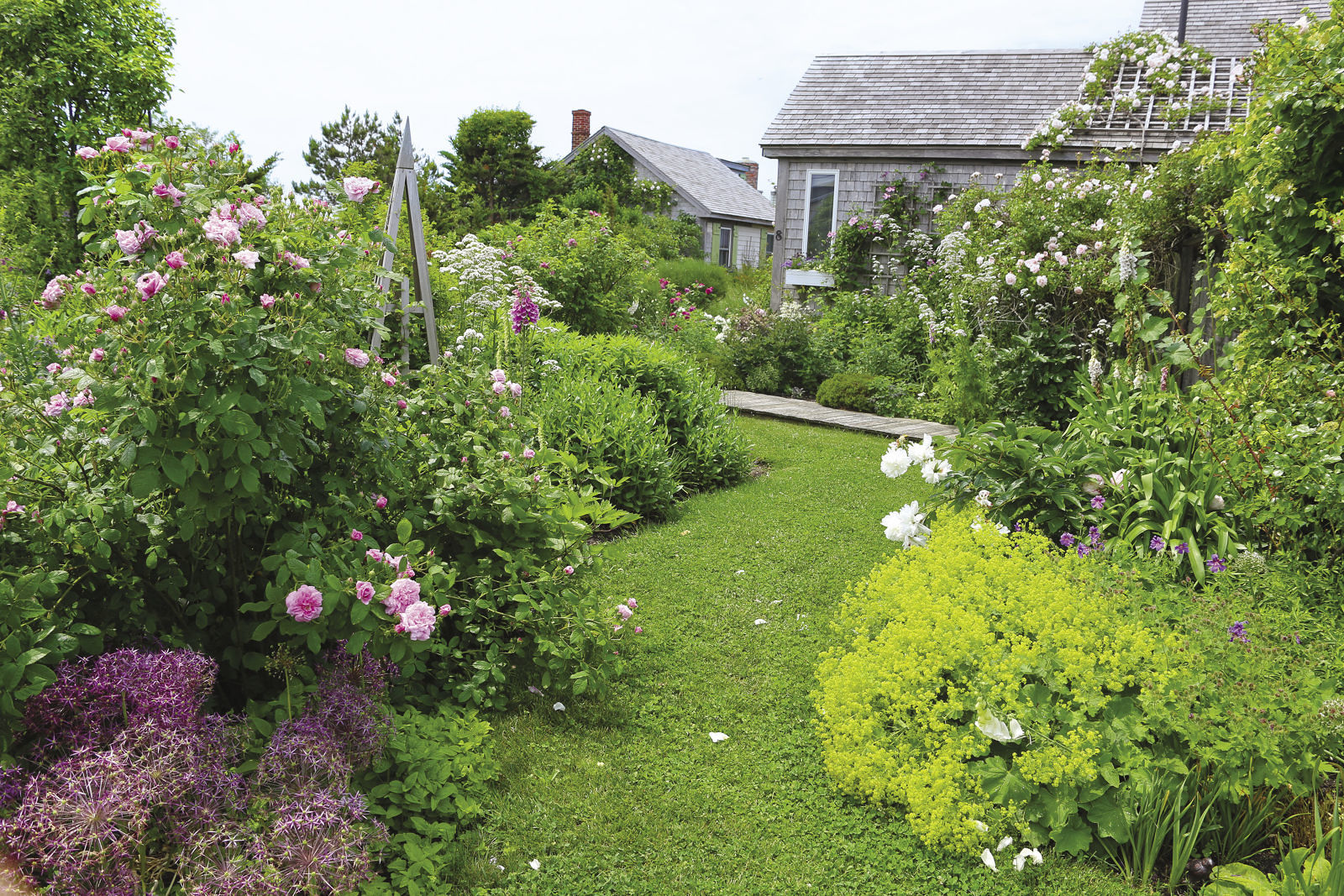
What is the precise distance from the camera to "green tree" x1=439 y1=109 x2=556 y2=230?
973 inches

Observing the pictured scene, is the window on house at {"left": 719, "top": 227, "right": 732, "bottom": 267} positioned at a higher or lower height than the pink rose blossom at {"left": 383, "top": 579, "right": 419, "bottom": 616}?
lower

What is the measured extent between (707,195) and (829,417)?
62.9 ft

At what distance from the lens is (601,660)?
11.5 ft

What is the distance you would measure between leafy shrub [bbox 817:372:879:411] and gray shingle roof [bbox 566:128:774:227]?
15.2m

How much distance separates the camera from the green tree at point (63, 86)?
1041cm

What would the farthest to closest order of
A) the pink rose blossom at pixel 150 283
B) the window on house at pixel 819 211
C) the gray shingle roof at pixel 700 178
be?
the gray shingle roof at pixel 700 178 → the window on house at pixel 819 211 → the pink rose blossom at pixel 150 283

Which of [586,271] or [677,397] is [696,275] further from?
[677,397]

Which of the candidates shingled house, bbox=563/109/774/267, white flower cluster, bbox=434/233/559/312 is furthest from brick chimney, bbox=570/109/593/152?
white flower cluster, bbox=434/233/559/312

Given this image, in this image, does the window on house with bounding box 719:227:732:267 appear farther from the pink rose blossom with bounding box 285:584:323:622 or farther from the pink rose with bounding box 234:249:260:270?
the pink rose blossom with bounding box 285:584:323:622

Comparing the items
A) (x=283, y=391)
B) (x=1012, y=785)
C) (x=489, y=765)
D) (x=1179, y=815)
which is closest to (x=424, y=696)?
(x=489, y=765)

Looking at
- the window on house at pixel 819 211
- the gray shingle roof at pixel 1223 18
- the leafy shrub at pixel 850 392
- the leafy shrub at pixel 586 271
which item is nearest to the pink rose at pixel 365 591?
the leafy shrub at pixel 586 271

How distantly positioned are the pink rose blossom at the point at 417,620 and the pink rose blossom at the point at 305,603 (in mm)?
222

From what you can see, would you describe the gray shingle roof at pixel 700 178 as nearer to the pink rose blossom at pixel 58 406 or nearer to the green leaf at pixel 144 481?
the pink rose blossom at pixel 58 406

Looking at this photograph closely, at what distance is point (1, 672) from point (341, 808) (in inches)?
33.5
